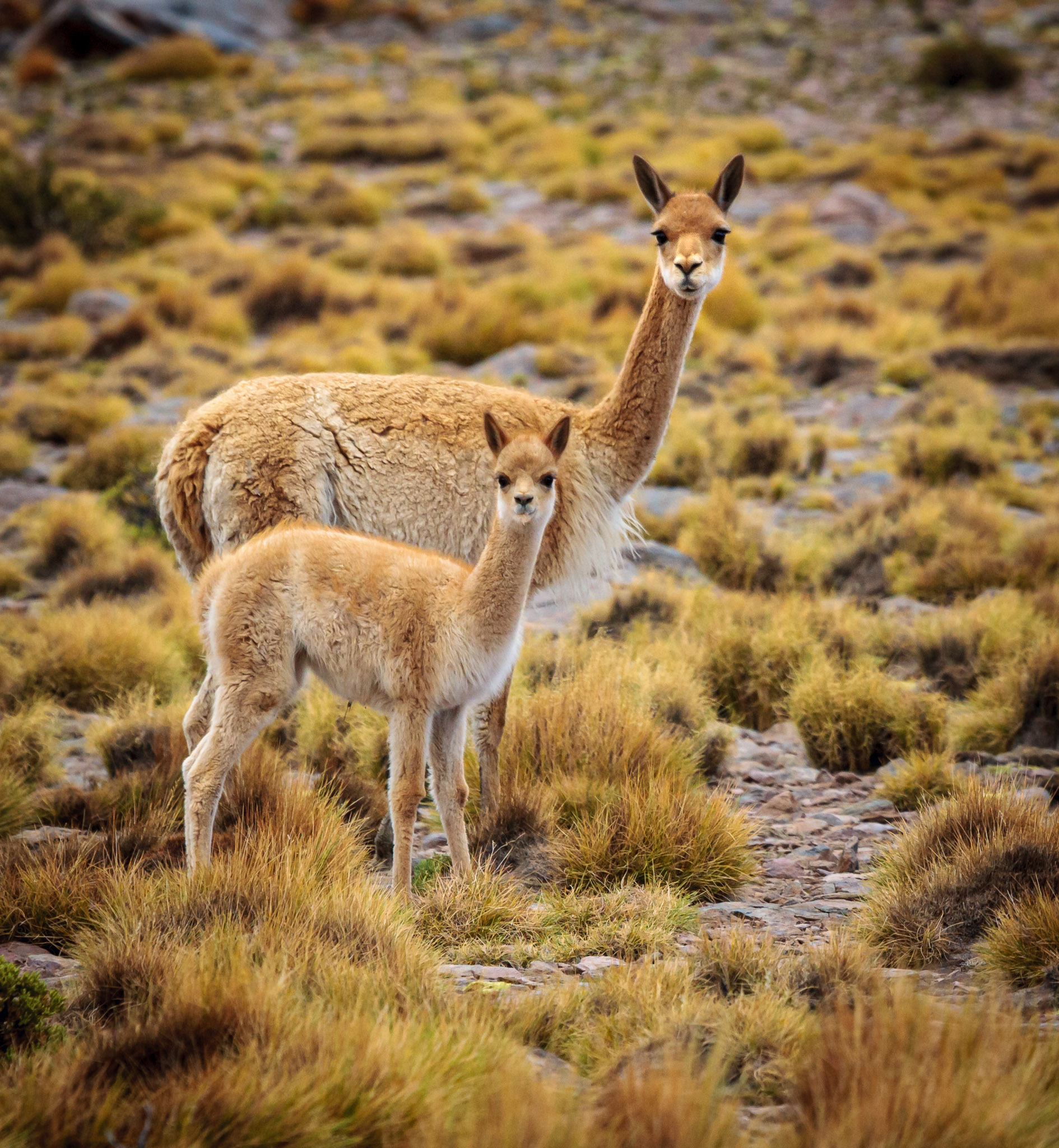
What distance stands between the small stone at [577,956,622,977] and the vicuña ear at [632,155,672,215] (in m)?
3.74

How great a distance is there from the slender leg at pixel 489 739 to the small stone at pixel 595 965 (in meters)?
1.43

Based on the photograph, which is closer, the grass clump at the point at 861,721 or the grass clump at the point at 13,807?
the grass clump at the point at 13,807

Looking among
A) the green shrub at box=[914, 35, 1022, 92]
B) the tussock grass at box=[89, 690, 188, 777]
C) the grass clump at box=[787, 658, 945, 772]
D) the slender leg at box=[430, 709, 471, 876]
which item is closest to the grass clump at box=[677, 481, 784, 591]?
the grass clump at box=[787, 658, 945, 772]

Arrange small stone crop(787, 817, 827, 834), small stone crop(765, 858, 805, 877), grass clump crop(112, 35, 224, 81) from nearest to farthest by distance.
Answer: small stone crop(765, 858, 805, 877), small stone crop(787, 817, 827, 834), grass clump crop(112, 35, 224, 81)

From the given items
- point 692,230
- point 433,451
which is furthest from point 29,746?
point 692,230

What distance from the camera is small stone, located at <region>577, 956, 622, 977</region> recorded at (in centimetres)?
385

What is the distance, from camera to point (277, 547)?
4.54 metres

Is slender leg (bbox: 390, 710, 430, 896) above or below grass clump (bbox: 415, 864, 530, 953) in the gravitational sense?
above

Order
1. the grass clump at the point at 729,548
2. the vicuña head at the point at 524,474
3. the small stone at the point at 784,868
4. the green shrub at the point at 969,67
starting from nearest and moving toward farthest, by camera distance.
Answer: the vicuña head at the point at 524,474 → the small stone at the point at 784,868 → the grass clump at the point at 729,548 → the green shrub at the point at 969,67

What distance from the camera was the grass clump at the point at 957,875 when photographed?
407 cm

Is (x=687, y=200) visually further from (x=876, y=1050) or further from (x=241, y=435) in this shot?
(x=876, y=1050)

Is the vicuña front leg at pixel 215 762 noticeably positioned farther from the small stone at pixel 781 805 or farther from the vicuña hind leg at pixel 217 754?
the small stone at pixel 781 805

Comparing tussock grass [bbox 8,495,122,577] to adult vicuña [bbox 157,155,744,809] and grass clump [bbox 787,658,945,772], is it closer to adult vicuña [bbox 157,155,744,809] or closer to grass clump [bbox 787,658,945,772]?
adult vicuña [bbox 157,155,744,809]

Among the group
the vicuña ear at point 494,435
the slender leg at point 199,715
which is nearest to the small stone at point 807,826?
the vicuña ear at point 494,435
